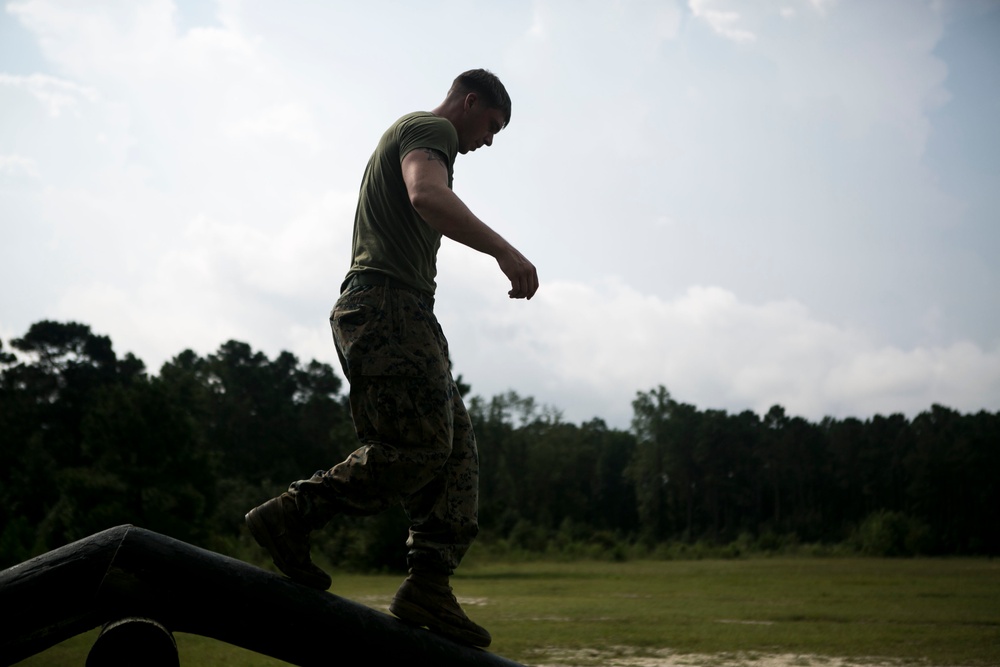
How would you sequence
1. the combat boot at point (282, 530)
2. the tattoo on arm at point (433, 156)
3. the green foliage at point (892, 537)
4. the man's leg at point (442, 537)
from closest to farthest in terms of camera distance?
the tattoo on arm at point (433, 156)
the combat boot at point (282, 530)
the man's leg at point (442, 537)
the green foliage at point (892, 537)

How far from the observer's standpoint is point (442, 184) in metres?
3.25

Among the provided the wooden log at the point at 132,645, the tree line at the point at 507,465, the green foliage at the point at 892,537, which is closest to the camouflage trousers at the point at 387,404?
the wooden log at the point at 132,645

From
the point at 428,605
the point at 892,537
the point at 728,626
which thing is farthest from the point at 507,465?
the point at 428,605

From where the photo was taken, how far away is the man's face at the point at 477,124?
3.63 m

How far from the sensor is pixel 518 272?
10.6ft

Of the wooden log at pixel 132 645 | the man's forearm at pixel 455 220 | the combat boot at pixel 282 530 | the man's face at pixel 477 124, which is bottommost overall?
the wooden log at pixel 132 645

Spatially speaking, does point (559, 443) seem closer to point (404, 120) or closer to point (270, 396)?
point (270, 396)

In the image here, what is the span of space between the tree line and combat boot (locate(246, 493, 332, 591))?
19.8 m

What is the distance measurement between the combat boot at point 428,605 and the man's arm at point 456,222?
1.24 metres

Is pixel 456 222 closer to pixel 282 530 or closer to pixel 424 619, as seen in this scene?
pixel 282 530

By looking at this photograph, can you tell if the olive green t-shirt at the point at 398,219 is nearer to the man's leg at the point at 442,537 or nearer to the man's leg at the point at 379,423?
the man's leg at the point at 379,423

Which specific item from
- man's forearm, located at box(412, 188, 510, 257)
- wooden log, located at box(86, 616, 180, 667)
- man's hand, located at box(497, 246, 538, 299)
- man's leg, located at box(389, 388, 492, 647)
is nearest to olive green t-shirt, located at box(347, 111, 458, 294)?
man's forearm, located at box(412, 188, 510, 257)

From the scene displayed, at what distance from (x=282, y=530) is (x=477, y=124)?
68.5 inches

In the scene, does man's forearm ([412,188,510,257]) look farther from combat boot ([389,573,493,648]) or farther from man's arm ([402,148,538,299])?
combat boot ([389,573,493,648])
